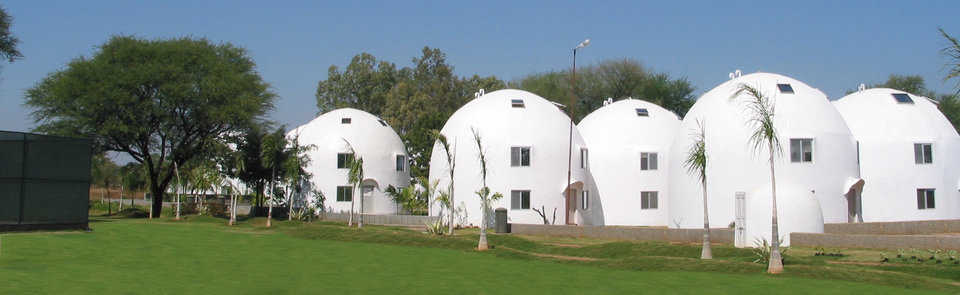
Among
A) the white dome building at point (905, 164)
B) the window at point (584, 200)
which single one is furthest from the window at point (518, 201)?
the white dome building at point (905, 164)

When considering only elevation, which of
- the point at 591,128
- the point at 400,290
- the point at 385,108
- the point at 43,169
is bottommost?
the point at 400,290

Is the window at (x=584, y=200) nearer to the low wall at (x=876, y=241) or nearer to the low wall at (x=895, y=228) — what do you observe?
the low wall at (x=895, y=228)

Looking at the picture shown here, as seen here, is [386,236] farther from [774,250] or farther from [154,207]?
[154,207]

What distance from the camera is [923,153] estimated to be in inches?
1403

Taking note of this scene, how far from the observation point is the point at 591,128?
43.0m

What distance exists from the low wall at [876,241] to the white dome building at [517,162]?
15.2 meters

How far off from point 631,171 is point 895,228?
1439cm

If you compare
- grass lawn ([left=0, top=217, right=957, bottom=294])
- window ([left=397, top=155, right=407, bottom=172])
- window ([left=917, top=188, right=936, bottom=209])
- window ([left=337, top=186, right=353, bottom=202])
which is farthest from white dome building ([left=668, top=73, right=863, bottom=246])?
window ([left=337, top=186, right=353, bottom=202])

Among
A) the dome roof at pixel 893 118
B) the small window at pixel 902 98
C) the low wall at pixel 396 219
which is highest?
the small window at pixel 902 98

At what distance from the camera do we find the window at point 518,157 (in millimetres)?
37281

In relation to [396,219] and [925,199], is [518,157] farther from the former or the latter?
[925,199]

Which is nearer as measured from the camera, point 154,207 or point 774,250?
point 774,250

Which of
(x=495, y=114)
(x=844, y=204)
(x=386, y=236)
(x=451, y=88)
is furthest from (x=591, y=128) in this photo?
(x=451, y=88)

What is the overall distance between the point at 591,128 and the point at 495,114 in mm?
7421
